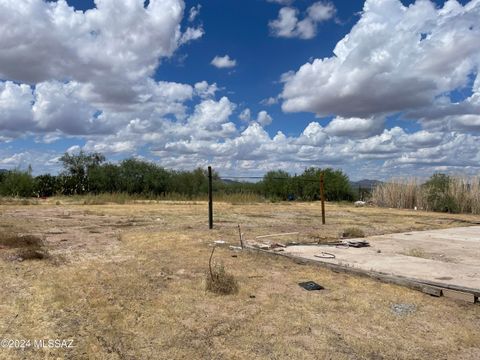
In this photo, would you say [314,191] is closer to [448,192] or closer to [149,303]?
[448,192]

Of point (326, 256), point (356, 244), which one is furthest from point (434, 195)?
point (326, 256)

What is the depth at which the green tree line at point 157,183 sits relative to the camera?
31.8 m

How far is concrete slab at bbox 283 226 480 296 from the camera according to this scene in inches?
224

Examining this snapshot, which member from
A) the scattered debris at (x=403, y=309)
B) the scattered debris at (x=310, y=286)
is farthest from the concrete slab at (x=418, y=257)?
the scattered debris at (x=310, y=286)

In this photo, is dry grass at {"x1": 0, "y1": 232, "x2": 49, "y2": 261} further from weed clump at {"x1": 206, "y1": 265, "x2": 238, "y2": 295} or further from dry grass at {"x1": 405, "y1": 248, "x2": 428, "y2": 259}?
dry grass at {"x1": 405, "y1": 248, "x2": 428, "y2": 259}

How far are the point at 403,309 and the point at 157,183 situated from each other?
1256 inches

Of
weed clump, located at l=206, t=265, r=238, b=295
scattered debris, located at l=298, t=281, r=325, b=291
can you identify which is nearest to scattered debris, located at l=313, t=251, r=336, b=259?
scattered debris, located at l=298, t=281, r=325, b=291

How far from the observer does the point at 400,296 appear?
517cm

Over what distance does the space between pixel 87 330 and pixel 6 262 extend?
134 inches

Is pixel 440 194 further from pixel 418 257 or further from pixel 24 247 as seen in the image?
pixel 24 247

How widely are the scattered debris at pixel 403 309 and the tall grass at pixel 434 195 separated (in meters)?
16.9

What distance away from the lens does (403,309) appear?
4.72m

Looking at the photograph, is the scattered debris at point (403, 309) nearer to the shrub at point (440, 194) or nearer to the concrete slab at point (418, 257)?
the concrete slab at point (418, 257)

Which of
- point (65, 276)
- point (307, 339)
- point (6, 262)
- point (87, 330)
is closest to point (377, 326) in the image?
point (307, 339)
